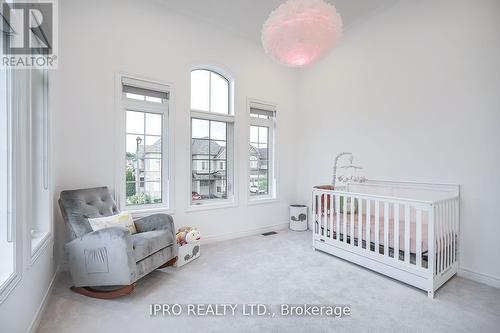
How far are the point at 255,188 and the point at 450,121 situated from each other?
8.96 ft

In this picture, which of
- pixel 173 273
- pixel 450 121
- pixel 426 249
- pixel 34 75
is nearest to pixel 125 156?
pixel 34 75

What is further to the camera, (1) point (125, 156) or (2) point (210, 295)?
(1) point (125, 156)

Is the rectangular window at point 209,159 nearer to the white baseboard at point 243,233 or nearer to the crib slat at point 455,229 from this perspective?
the white baseboard at point 243,233

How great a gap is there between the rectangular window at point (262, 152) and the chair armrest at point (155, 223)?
1.74 metres

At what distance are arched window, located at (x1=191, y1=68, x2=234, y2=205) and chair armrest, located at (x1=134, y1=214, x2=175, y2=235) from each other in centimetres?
92

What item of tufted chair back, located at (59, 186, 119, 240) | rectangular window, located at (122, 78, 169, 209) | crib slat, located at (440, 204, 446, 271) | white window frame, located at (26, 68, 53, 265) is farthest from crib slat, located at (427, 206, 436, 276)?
white window frame, located at (26, 68, 53, 265)

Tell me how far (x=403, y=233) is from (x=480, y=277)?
2.81 ft

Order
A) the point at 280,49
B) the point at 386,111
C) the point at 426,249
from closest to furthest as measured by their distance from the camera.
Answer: the point at 280,49 → the point at 426,249 → the point at 386,111

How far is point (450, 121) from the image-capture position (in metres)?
2.59

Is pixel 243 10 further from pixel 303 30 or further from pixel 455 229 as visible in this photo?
pixel 455 229

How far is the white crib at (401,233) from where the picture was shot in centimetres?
215

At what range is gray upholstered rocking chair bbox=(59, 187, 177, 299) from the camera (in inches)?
77.2

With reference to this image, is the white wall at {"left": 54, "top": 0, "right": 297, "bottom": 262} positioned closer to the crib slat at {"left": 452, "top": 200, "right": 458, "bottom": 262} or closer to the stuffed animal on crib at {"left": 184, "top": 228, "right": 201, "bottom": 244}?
the stuffed animal on crib at {"left": 184, "top": 228, "right": 201, "bottom": 244}

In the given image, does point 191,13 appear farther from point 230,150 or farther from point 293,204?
point 293,204
